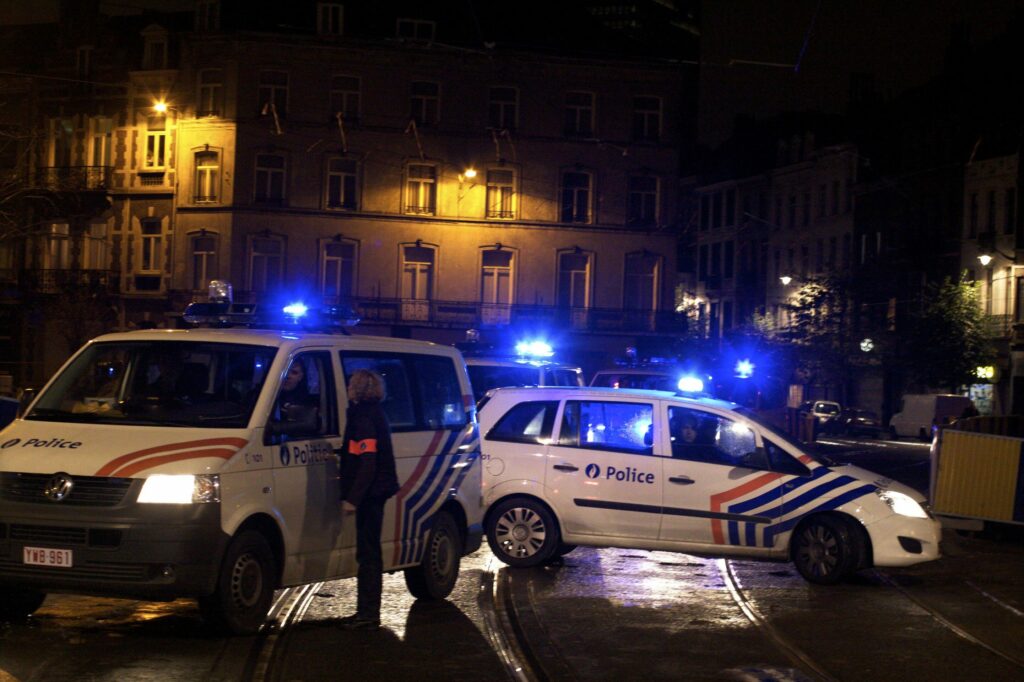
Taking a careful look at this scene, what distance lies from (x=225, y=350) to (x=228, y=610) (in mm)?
1861

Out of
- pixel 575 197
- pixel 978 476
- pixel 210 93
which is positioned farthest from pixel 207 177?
pixel 978 476

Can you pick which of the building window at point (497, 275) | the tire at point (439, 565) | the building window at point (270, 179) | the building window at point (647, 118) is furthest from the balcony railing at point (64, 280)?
the tire at point (439, 565)

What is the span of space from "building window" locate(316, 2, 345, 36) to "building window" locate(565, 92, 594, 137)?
28.3ft

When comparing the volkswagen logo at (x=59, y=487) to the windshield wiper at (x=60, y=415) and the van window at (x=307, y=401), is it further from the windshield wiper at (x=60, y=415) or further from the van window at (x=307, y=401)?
the van window at (x=307, y=401)

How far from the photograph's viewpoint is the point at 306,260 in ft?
183

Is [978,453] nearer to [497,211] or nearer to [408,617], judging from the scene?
[408,617]

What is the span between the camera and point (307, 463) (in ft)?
34.8

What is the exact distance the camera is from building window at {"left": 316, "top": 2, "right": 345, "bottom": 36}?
185ft

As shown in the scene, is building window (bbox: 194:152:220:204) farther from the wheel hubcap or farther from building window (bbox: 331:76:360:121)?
the wheel hubcap

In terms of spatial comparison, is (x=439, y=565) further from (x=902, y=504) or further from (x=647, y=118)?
(x=647, y=118)

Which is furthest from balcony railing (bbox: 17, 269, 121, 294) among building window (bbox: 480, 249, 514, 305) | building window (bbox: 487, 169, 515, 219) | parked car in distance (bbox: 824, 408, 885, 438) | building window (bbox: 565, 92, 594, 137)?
parked car in distance (bbox: 824, 408, 885, 438)

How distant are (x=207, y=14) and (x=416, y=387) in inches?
1861

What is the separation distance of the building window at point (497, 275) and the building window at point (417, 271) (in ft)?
6.11

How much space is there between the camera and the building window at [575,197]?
57.3 metres
